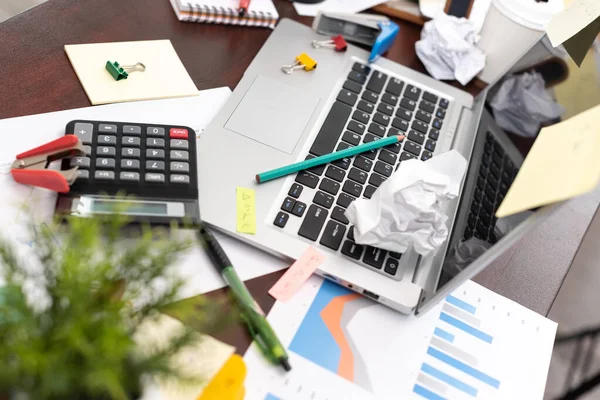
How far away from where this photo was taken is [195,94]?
0.76 m

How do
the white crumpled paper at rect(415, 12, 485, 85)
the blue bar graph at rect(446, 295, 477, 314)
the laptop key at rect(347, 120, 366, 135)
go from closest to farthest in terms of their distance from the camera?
the blue bar graph at rect(446, 295, 477, 314), the laptop key at rect(347, 120, 366, 135), the white crumpled paper at rect(415, 12, 485, 85)

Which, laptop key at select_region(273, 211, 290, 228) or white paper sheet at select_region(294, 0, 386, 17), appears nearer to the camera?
laptop key at select_region(273, 211, 290, 228)

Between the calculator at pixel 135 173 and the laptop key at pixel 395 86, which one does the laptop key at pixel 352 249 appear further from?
the laptop key at pixel 395 86

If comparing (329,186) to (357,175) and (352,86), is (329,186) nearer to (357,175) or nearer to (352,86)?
(357,175)

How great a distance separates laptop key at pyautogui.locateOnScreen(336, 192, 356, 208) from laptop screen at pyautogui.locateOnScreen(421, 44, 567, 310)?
0.13 metres

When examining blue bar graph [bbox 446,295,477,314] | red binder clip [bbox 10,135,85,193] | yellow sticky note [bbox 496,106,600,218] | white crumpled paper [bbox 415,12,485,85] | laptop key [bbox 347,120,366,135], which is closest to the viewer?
yellow sticky note [bbox 496,106,600,218]

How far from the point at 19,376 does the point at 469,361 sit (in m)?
0.47

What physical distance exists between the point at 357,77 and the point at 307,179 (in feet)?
0.79

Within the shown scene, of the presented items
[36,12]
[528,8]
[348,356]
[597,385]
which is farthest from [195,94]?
[597,385]

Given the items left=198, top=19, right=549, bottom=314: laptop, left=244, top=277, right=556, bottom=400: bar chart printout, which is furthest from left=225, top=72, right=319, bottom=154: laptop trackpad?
left=244, top=277, right=556, bottom=400: bar chart printout

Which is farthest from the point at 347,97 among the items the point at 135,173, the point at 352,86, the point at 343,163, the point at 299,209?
the point at 135,173

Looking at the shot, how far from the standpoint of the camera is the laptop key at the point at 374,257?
630 mm

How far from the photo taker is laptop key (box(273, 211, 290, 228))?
63 cm

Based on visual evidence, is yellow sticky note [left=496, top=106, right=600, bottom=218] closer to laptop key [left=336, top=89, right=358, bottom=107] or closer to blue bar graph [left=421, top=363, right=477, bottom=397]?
blue bar graph [left=421, top=363, right=477, bottom=397]
